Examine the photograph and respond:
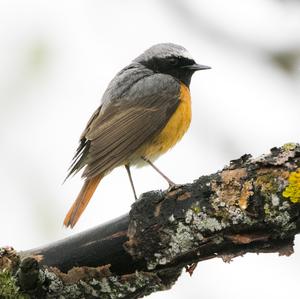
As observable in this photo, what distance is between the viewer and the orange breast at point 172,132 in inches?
207

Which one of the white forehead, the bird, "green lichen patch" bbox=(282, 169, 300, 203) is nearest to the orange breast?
the bird

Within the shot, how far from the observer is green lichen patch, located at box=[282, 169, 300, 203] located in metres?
2.61

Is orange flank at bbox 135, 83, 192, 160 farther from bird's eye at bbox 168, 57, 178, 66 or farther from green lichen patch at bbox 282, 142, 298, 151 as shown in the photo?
green lichen patch at bbox 282, 142, 298, 151

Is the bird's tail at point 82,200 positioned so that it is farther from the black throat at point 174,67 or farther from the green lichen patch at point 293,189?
the green lichen patch at point 293,189

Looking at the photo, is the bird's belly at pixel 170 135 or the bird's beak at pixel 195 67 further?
the bird's beak at pixel 195 67

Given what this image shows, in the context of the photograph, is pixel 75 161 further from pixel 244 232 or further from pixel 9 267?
pixel 244 232

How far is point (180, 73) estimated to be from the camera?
20.0ft

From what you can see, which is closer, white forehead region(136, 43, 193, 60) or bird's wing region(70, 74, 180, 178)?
bird's wing region(70, 74, 180, 178)

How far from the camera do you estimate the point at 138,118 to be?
5324 mm

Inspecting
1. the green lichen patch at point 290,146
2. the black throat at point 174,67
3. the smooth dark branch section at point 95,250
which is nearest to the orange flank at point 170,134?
the black throat at point 174,67

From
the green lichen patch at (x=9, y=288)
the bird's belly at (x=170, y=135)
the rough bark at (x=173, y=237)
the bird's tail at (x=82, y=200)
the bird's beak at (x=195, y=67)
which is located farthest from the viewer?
the bird's beak at (x=195, y=67)

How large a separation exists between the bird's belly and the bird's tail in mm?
656

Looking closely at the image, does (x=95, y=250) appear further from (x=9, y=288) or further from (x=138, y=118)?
(x=138, y=118)

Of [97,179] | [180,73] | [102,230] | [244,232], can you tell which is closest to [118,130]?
[97,179]
